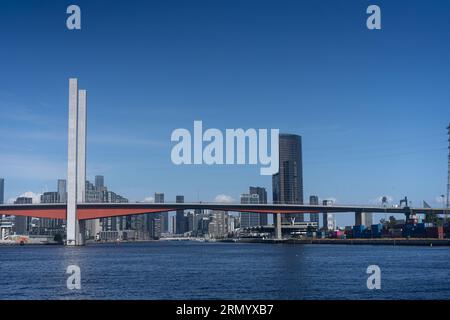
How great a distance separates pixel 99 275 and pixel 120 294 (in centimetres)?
1212

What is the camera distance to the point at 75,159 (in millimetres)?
97875

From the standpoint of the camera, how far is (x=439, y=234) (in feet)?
395

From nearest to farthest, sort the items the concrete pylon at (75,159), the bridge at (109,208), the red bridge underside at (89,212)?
the concrete pylon at (75,159) < the red bridge underside at (89,212) < the bridge at (109,208)

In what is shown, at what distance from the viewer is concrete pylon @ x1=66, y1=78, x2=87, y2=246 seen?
307ft

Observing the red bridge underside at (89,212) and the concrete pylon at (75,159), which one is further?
the red bridge underside at (89,212)

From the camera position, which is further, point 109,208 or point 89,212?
point 109,208

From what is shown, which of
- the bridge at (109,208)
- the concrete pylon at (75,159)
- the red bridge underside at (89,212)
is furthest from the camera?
the bridge at (109,208)

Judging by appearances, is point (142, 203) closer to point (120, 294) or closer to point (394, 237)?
point (394, 237)

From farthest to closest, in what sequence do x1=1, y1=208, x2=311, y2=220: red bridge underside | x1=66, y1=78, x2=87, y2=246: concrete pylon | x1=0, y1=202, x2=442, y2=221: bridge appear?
x1=0, y1=202, x2=442, y2=221: bridge < x1=1, y1=208, x2=311, y2=220: red bridge underside < x1=66, y1=78, x2=87, y2=246: concrete pylon

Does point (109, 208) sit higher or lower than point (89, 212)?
higher

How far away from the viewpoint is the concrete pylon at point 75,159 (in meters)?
93.6

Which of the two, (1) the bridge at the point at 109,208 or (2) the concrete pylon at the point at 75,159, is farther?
(1) the bridge at the point at 109,208
